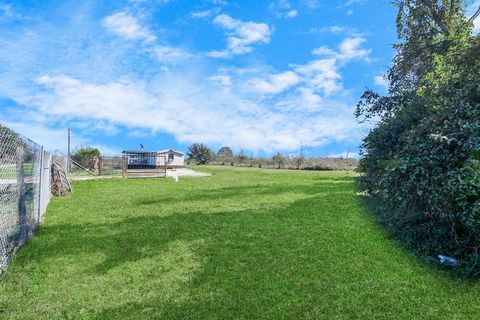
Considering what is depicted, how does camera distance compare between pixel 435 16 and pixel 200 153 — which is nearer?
pixel 435 16

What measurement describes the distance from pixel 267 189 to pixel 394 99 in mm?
5746

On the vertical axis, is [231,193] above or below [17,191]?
below

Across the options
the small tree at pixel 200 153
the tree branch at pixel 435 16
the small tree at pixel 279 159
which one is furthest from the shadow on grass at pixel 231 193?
the small tree at pixel 200 153

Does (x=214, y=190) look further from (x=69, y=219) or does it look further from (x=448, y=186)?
(x=448, y=186)

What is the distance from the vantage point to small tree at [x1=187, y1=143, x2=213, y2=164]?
43.2 m

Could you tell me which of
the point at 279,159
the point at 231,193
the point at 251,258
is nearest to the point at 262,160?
the point at 279,159

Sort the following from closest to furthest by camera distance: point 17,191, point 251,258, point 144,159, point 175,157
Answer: point 251,258, point 17,191, point 144,159, point 175,157

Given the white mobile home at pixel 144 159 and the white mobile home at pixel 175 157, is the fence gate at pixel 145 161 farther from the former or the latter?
the white mobile home at pixel 175 157

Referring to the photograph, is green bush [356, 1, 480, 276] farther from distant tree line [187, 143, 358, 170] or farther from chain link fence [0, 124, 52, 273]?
distant tree line [187, 143, 358, 170]

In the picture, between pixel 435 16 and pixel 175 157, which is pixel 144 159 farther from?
pixel 435 16

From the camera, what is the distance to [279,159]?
3578 cm

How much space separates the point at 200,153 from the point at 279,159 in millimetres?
12240

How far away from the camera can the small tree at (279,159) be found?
116 ft

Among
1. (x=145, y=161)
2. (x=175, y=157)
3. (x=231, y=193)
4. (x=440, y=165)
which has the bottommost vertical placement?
(x=231, y=193)
